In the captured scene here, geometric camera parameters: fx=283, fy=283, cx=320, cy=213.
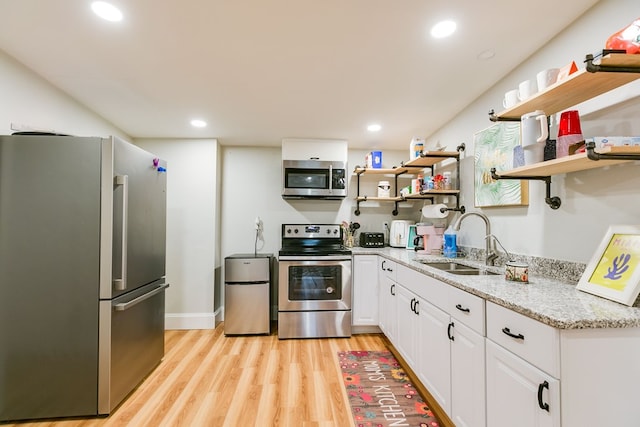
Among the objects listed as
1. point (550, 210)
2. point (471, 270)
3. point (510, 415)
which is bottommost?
point (510, 415)

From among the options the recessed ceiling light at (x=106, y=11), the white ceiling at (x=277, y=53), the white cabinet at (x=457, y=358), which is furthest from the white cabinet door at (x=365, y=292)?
the recessed ceiling light at (x=106, y=11)

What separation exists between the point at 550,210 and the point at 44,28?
119 inches

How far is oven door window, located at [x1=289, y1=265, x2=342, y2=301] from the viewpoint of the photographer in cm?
310

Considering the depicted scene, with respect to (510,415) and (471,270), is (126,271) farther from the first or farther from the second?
(471,270)

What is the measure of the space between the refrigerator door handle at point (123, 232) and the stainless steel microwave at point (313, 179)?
171 centimetres

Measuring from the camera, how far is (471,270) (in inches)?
80.1

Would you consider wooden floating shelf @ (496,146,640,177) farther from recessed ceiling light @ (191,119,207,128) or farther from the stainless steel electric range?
recessed ceiling light @ (191,119,207,128)

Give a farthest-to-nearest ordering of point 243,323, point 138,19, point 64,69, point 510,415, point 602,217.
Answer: point 243,323, point 64,69, point 138,19, point 602,217, point 510,415

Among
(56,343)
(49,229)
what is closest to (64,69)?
(49,229)

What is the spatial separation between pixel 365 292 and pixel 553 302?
7.00ft

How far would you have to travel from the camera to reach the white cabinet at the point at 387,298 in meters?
2.55

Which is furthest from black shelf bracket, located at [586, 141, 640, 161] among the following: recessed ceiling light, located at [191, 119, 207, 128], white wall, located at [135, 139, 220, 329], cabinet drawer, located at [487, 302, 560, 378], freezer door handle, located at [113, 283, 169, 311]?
white wall, located at [135, 139, 220, 329]

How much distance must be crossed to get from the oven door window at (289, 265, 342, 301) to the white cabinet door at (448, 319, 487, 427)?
166cm

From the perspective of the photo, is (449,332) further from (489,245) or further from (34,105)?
(34,105)
